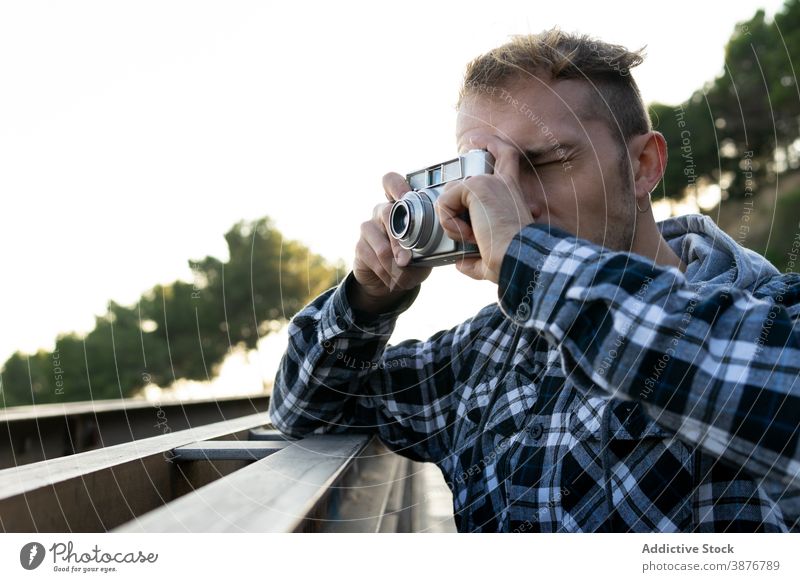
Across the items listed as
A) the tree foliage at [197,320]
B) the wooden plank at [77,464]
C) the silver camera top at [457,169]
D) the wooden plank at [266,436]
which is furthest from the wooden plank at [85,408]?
the silver camera top at [457,169]

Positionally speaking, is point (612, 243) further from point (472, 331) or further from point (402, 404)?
point (402, 404)

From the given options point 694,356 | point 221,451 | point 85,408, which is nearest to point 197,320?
point 221,451

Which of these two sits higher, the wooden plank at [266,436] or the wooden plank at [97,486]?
the wooden plank at [97,486]

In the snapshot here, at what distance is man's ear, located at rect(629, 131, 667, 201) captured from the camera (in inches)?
56.4

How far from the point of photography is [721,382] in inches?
30.8

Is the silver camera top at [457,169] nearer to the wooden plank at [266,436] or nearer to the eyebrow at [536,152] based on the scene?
the eyebrow at [536,152]

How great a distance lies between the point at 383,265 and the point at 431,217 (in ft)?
0.64

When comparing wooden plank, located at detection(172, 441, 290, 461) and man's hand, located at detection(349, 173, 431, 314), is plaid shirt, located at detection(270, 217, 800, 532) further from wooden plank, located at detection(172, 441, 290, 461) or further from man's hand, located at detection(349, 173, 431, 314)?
wooden plank, located at detection(172, 441, 290, 461)

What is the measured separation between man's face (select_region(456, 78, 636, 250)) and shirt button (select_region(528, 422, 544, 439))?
35cm

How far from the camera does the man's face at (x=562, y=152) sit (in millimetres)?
1224

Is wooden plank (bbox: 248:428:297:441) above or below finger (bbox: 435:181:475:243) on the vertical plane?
below

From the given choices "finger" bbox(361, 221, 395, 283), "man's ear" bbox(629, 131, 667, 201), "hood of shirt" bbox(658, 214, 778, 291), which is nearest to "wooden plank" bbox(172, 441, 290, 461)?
"finger" bbox(361, 221, 395, 283)

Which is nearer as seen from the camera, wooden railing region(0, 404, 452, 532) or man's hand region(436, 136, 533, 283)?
wooden railing region(0, 404, 452, 532)
